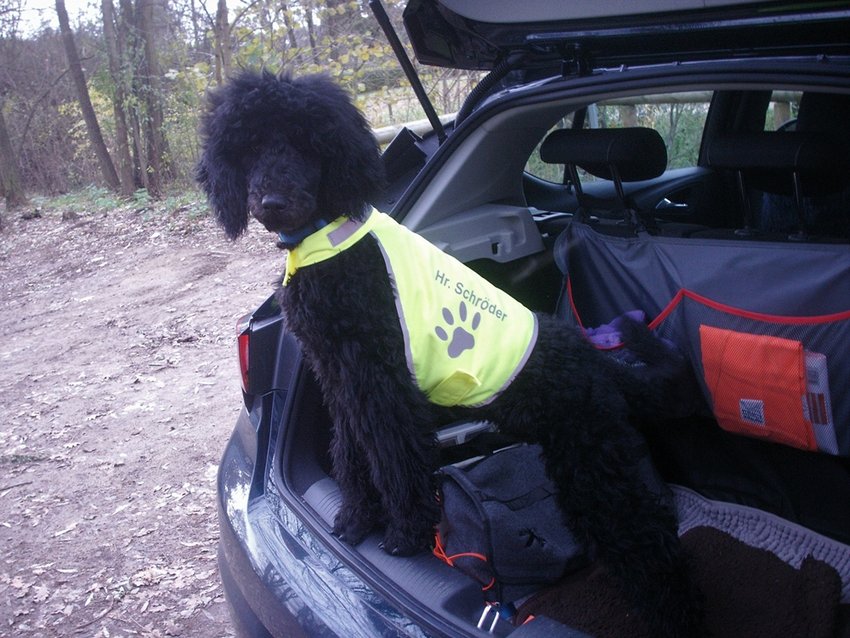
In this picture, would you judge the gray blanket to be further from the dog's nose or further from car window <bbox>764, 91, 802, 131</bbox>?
the dog's nose

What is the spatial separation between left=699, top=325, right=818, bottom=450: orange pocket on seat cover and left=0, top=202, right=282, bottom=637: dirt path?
2075mm

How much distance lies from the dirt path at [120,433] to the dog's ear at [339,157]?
1815 mm

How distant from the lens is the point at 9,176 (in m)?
14.2

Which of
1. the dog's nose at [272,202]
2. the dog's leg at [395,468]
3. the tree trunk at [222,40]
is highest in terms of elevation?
the tree trunk at [222,40]

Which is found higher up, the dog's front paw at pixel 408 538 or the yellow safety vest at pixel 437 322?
the yellow safety vest at pixel 437 322

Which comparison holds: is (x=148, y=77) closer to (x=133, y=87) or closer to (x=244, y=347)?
(x=133, y=87)

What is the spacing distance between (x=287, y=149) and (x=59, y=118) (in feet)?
57.1

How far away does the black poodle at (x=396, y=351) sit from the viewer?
1.97m

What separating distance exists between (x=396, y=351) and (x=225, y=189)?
2.31 ft

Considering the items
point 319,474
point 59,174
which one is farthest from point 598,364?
point 59,174

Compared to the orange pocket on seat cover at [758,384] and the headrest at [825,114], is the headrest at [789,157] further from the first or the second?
the orange pocket on seat cover at [758,384]

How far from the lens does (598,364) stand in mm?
2166

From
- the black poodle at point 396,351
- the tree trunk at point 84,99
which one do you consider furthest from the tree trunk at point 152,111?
the black poodle at point 396,351

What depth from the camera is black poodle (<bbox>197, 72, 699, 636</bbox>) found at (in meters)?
1.97
